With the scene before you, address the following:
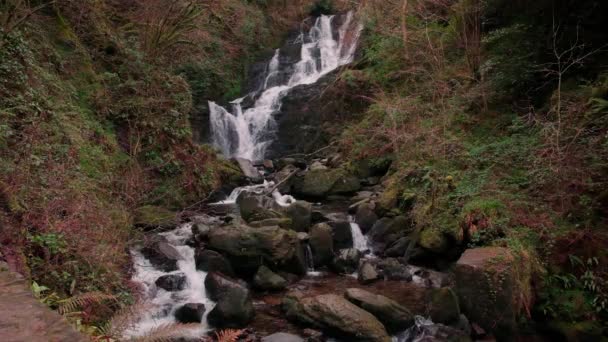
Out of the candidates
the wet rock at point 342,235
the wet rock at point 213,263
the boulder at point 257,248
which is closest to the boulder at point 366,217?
the wet rock at point 342,235

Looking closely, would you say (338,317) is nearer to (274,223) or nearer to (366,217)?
(274,223)

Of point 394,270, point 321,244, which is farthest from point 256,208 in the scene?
point 394,270

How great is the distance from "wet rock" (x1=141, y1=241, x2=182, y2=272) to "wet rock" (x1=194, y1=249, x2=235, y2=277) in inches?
18.3

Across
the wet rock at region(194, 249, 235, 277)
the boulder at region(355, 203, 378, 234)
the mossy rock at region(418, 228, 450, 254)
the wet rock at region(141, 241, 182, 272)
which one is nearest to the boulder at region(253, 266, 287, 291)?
the wet rock at region(194, 249, 235, 277)

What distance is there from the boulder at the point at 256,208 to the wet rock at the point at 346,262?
201cm

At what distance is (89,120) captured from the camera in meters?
10.6

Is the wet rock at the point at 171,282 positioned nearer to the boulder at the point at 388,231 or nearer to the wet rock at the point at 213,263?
the wet rock at the point at 213,263

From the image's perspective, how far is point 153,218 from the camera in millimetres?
9312

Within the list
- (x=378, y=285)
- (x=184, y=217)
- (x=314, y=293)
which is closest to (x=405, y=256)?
(x=378, y=285)

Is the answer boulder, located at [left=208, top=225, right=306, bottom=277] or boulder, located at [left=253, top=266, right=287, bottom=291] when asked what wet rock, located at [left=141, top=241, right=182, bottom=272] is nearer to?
boulder, located at [left=208, top=225, right=306, bottom=277]

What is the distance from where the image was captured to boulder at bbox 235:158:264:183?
1557 centimetres

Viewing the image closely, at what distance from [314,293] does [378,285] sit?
1.27m

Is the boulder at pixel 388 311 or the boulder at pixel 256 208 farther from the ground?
the boulder at pixel 256 208

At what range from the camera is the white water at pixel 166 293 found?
22.6 ft
